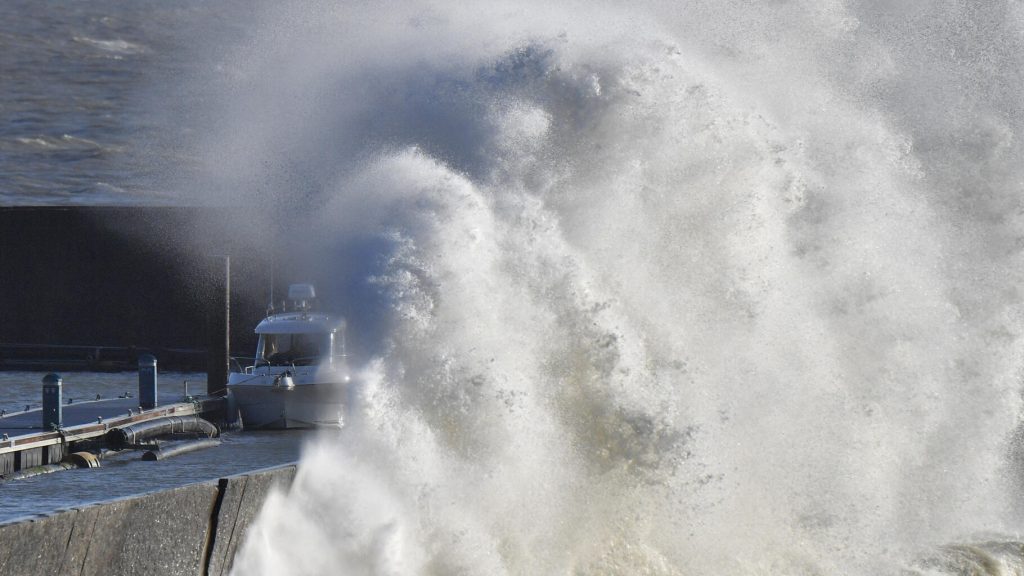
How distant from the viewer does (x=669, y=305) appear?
12086 mm

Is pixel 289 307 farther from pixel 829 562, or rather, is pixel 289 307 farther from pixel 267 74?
pixel 829 562

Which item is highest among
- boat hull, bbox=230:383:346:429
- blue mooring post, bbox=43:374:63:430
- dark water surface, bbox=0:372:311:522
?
blue mooring post, bbox=43:374:63:430

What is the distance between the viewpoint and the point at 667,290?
12.2m

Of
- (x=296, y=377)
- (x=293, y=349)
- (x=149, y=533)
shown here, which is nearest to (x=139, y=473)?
(x=296, y=377)

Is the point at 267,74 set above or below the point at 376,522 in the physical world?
above

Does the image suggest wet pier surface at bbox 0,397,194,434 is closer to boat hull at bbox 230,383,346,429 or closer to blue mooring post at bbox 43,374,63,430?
blue mooring post at bbox 43,374,63,430

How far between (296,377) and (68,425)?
178 inches

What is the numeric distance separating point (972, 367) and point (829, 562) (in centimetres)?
421

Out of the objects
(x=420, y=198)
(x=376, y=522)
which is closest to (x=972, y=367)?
(x=420, y=198)

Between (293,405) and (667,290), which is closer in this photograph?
(667,290)

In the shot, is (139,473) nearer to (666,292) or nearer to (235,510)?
(666,292)

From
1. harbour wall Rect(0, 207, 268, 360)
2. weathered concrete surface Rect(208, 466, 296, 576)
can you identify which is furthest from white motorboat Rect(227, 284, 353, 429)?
weathered concrete surface Rect(208, 466, 296, 576)

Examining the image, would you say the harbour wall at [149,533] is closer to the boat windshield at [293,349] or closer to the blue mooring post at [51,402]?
the blue mooring post at [51,402]

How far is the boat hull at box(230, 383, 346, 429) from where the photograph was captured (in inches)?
892
